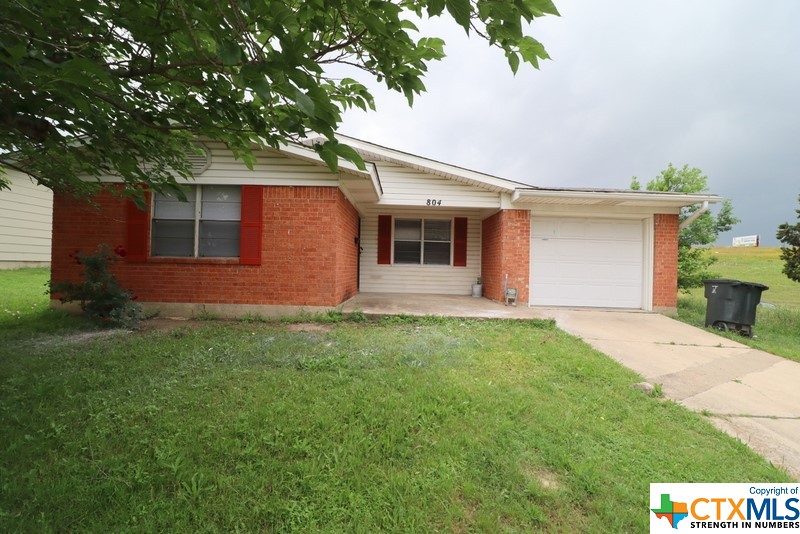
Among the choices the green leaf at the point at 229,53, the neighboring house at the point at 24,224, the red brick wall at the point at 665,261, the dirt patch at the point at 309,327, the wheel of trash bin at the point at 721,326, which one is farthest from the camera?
the neighboring house at the point at 24,224

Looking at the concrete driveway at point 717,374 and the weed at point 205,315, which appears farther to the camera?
the weed at point 205,315

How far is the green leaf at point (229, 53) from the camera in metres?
1.42

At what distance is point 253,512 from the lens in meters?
1.79

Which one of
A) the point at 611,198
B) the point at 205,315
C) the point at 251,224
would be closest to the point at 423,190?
the point at 251,224

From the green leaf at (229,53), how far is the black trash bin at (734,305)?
29.1 ft

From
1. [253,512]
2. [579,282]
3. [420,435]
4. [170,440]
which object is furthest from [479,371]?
[579,282]

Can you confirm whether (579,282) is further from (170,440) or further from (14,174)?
(14,174)

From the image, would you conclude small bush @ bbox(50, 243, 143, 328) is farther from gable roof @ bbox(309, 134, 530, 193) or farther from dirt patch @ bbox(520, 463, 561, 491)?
dirt patch @ bbox(520, 463, 561, 491)

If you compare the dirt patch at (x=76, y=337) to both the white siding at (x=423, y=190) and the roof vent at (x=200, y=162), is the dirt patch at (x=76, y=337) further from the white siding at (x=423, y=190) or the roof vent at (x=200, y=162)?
the white siding at (x=423, y=190)

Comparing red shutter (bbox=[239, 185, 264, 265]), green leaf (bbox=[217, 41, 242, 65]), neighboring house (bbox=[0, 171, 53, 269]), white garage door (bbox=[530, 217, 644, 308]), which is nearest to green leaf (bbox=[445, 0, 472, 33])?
green leaf (bbox=[217, 41, 242, 65])

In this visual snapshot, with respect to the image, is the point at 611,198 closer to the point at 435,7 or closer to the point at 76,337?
the point at 435,7

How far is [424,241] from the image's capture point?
1061cm

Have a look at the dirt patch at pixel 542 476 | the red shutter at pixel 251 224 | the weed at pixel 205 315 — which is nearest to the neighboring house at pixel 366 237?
the red shutter at pixel 251 224

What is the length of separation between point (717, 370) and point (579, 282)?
424cm
